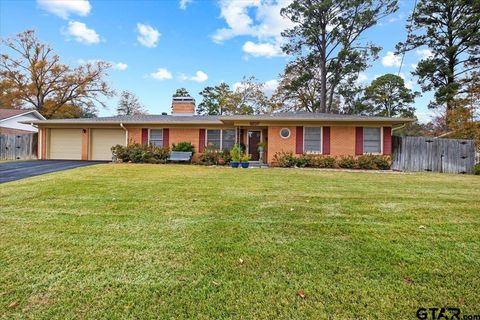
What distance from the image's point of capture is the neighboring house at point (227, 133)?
13266 mm

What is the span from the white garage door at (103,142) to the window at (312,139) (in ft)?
34.6

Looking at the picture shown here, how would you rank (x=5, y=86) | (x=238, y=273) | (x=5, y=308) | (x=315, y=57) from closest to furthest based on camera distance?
(x=5, y=308)
(x=238, y=273)
(x=315, y=57)
(x=5, y=86)

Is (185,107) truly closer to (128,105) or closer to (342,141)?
(342,141)

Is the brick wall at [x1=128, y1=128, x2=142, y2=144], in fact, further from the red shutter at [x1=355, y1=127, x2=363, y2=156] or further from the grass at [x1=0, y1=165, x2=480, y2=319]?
the red shutter at [x1=355, y1=127, x2=363, y2=156]

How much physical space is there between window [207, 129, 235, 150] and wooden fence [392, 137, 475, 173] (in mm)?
8231

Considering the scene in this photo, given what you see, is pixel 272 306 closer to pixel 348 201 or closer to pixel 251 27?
pixel 348 201

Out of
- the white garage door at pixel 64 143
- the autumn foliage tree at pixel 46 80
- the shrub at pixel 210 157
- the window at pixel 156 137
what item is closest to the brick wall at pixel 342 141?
the shrub at pixel 210 157

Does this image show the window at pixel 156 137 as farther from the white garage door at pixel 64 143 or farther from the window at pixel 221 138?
the white garage door at pixel 64 143

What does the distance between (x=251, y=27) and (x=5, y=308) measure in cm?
1999

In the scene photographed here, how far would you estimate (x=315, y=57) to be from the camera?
2370cm

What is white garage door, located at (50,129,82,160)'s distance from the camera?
16391mm

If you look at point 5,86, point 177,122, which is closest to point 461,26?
point 177,122

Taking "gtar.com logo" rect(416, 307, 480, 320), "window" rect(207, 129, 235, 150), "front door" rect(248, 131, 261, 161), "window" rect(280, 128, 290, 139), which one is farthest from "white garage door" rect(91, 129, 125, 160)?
"gtar.com logo" rect(416, 307, 480, 320)

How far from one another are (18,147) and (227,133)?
41.5 feet
